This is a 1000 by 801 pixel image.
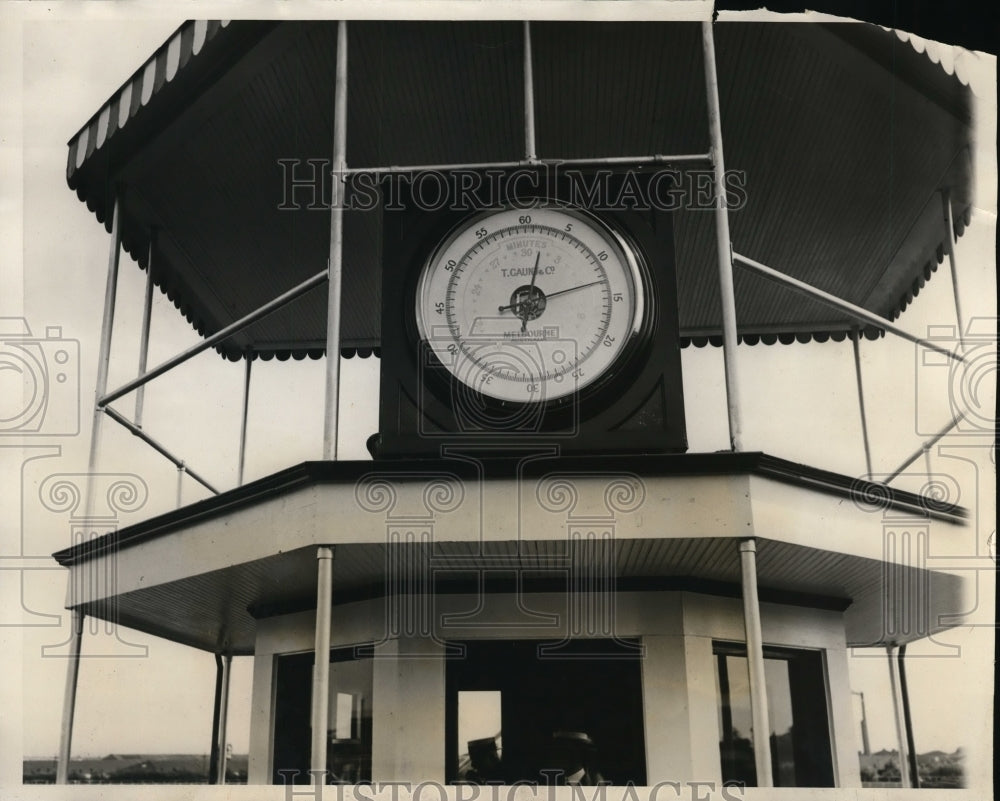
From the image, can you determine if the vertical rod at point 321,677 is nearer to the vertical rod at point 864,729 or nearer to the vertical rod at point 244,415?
the vertical rod at point 864,729

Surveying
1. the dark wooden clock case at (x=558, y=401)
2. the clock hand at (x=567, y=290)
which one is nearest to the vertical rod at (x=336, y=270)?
the dark wooden clock case at (x=558, y=401)

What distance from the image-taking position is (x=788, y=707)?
728cm

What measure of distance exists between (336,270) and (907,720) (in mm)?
6339

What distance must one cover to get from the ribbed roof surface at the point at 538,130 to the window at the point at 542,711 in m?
4.37

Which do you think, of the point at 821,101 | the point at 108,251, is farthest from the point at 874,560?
the point at 108,251

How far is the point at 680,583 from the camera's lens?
6.82 metres

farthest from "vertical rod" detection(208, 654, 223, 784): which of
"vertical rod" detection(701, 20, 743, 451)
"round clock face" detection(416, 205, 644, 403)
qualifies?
"vertical rod" detection(701, 20, 743, 451)

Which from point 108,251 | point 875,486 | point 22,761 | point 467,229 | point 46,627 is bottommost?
point 22,761

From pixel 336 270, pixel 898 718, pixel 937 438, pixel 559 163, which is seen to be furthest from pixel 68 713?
pixel 898 718

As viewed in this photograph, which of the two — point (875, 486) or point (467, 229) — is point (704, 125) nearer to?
point (467, 229)

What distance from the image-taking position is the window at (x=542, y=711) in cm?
666

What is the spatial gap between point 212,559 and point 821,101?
5.82 metres

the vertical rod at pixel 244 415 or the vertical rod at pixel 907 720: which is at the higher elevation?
the vertical rod at pixel 244 415

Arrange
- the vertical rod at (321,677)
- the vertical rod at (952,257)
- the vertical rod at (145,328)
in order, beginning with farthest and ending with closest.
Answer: the vertical rod at (145,328), the vertical rod at (952,257), the vertical rod at (321,677)
